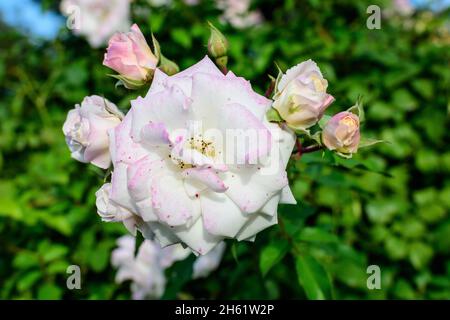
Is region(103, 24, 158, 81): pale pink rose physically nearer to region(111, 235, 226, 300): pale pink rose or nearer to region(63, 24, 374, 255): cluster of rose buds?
region(63, 24, 374, 255): cluster of rose buds

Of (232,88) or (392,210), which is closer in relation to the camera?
(232,88)

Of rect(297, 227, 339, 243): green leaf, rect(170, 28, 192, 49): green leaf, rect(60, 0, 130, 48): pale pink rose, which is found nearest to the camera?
rect(297, 227, 339, 243): green leaf

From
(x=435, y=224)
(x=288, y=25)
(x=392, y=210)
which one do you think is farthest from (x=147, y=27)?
(x=435, y=224)

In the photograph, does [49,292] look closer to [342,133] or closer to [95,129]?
[95,129]

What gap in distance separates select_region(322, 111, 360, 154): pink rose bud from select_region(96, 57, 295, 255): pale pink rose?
74 mm

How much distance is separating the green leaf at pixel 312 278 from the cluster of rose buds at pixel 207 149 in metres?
0.38

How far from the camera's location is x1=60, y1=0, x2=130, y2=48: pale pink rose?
87.1 inches

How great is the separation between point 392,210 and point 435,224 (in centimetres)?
24

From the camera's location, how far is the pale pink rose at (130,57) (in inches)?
41.4

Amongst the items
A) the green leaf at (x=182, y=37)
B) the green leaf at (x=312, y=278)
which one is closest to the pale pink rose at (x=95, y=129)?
the green leaf at (x=312, y=278)

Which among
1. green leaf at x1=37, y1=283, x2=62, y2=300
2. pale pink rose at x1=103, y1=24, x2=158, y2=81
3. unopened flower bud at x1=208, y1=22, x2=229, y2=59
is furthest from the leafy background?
pale pink rose at x1=103, y1=24, x2=158, y2=81

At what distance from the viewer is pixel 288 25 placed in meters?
2.50
